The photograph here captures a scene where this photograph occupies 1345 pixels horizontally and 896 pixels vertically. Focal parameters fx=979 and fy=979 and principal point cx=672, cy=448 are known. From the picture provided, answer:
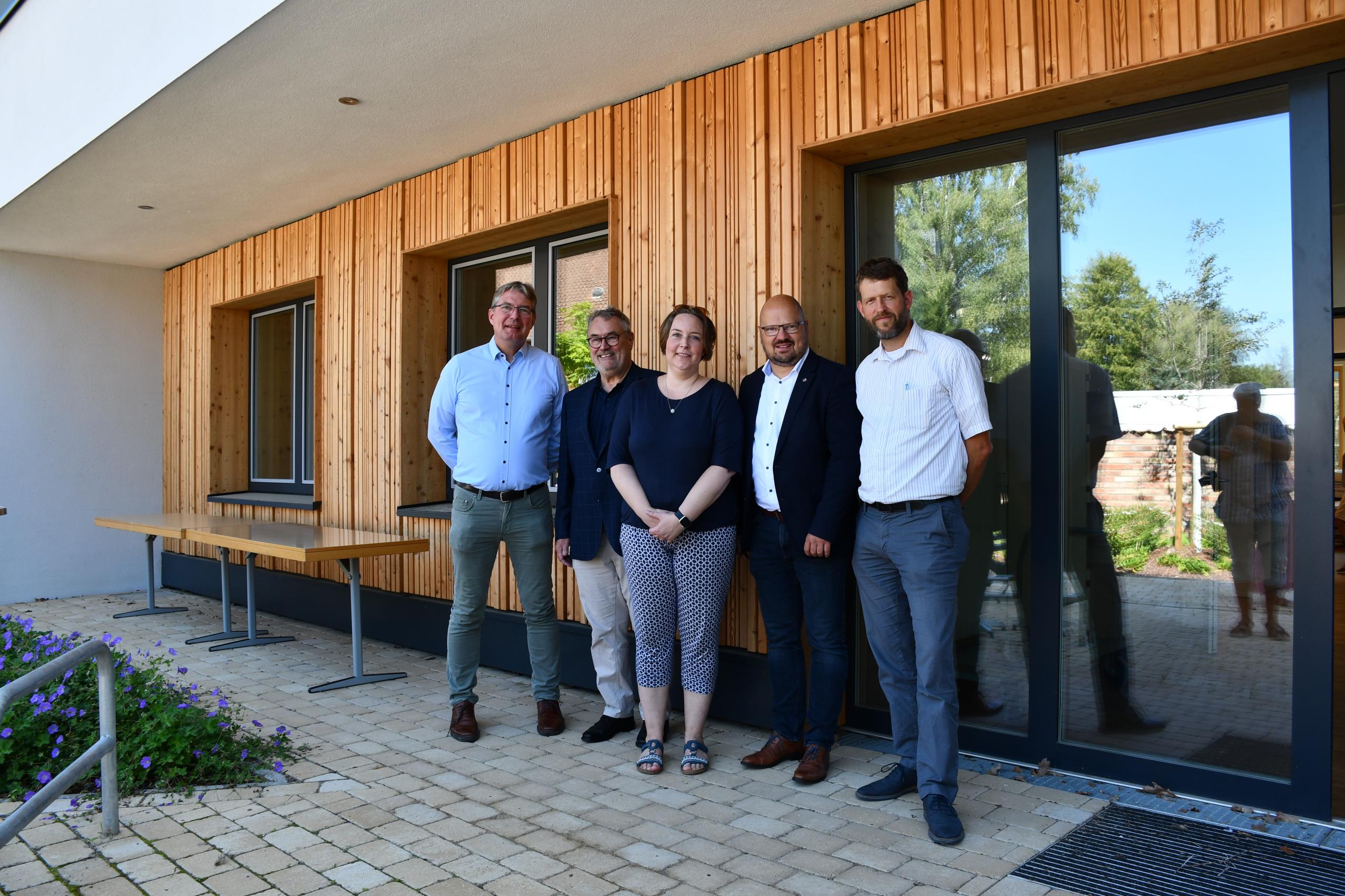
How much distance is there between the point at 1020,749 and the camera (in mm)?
3695

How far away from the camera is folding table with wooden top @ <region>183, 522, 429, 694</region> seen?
4.92 meters

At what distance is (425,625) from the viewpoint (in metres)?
6.02

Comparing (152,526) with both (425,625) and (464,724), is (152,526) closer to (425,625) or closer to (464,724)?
(425,625)

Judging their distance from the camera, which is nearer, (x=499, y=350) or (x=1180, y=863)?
(x=1180, y=863)

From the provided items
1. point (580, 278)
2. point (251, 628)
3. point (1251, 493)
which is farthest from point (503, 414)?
point (251, 628)

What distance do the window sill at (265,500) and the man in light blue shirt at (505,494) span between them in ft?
10.5

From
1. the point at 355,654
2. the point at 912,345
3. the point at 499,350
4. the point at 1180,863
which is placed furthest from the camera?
the point at 355,654

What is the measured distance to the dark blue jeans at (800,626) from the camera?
11.6 ft

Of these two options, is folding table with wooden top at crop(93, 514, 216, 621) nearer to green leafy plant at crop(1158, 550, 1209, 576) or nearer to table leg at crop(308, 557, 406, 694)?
table leg at crop(308, 557, 406, 694)

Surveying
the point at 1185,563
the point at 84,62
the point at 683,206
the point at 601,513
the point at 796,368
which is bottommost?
the point at 1185,563

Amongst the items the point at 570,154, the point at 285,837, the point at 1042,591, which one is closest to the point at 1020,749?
the point at 1042,591

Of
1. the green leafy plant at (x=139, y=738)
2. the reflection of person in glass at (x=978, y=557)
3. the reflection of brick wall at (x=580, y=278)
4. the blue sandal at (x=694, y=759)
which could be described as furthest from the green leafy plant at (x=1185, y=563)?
the green leafy plant at (x=139, y=738)

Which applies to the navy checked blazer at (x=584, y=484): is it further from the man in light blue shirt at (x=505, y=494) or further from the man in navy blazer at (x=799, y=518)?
the man in navy blazer at (x=799, y=518)

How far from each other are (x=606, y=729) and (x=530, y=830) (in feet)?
3.35
